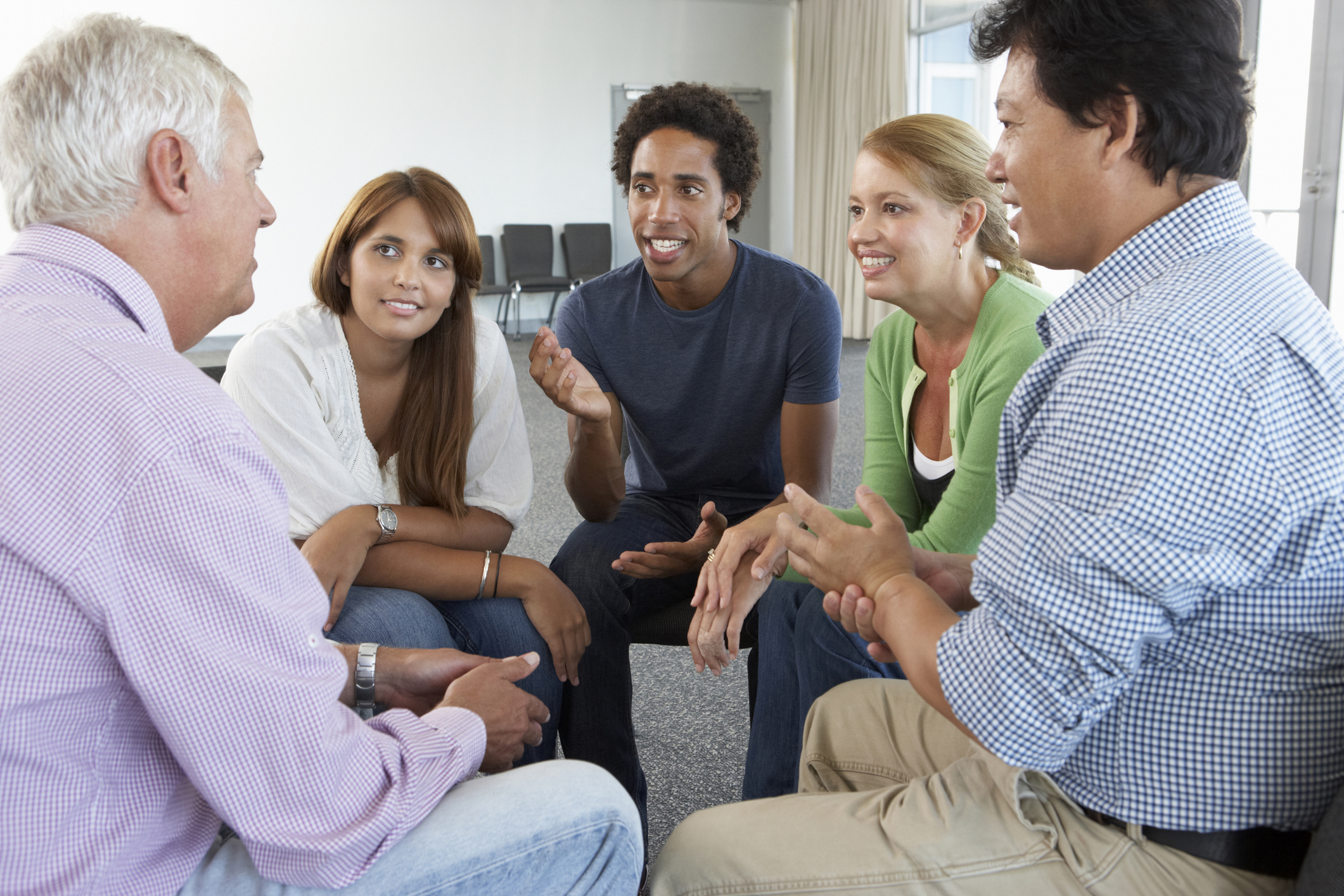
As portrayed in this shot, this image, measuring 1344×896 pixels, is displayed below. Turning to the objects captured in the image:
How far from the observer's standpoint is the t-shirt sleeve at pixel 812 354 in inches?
80.4

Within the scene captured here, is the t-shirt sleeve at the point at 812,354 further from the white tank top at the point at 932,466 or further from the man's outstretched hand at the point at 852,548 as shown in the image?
the man's outstretched hand at the point at 852,548

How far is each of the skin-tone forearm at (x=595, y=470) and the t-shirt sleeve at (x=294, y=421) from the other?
0.50m

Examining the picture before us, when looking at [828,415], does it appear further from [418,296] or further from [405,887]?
[405,887]

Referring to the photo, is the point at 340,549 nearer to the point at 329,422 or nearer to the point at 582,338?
the point at 329,422

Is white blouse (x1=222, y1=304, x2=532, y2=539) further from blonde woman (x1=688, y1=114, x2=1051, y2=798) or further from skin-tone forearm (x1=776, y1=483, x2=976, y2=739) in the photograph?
skin-tone forearm (x1=776, y1=483, x2=976, y2=739)

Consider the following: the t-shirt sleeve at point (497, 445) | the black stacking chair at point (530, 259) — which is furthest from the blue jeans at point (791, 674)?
the black stacking chair at point (530, 259)

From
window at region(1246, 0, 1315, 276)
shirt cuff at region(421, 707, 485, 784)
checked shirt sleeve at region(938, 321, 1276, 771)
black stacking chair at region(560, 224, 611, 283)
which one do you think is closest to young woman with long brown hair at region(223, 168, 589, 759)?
shirt cuff at region(421, 707, 485, 784)

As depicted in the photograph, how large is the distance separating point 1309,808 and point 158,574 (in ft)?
3.19

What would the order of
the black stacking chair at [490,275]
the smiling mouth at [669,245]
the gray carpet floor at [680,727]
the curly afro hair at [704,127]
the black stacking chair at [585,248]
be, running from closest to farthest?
1. the gray carpet floor at [680,727]
2. the smiling mouth at [669,245]
3. the curly afro hair at [704,127]
4. the black stacking chair at [490,275]
5. the black stacking chair at [585,248]

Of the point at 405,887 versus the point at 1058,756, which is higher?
the point at 1058,756

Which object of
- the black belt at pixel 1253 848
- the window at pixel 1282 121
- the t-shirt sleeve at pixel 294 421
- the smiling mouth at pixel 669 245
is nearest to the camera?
the black belt at pixel 1253 848

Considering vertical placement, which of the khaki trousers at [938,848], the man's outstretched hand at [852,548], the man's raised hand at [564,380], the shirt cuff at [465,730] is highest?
the man's raised hand at [564,380]

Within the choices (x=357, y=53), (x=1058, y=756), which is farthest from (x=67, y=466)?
(x=357, y=53)

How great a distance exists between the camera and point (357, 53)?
8.54 metres
